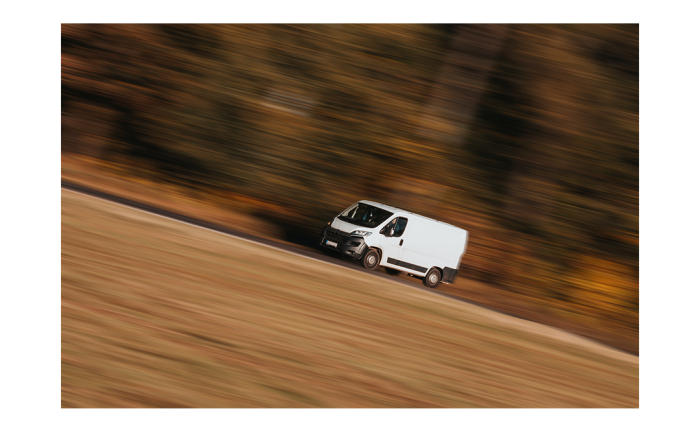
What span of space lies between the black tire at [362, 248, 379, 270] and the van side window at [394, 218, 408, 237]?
635 mm

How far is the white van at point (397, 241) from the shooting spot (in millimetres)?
12656

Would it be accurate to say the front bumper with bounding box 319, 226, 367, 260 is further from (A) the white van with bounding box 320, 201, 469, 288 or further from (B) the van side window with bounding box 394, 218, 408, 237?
(B) the van side window with bounding box 394, 218, 408, 237

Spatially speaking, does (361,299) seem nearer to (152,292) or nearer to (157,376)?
(152,292)

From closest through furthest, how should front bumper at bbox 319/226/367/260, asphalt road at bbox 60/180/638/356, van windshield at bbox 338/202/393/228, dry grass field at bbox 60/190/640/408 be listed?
dry grass field at bbox 60/190/640/408, asphalt road at bbox 60/180/638/356, front bumper at bbox 319/226/367/260, van windshield at bbox 338/202/393/228

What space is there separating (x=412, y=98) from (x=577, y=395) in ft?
31.6

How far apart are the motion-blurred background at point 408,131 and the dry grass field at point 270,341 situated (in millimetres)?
4598

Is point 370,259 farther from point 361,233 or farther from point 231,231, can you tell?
point 231,231

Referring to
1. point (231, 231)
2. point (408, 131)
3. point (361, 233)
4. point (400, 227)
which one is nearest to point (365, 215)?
point (361, 233)

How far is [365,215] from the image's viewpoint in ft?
43.0

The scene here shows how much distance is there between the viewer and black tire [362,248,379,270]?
1264cm

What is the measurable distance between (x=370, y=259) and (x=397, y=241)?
2.42 ft

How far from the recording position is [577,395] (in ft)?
23.2

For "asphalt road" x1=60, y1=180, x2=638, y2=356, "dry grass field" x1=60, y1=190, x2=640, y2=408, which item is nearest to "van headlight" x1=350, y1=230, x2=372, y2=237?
"asphalt road" x1=60, y1=180, x2=638, y2=356

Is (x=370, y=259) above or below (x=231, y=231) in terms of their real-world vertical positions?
below
